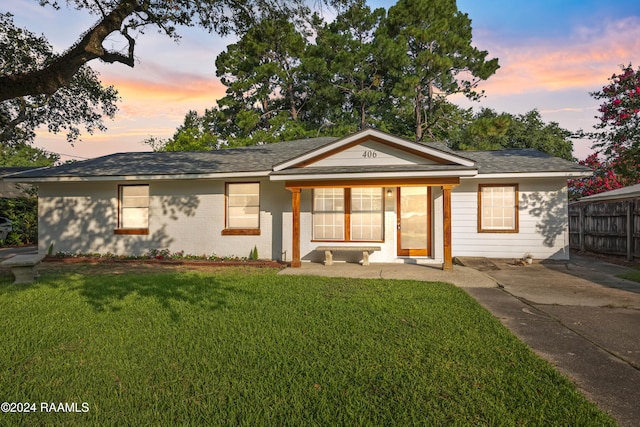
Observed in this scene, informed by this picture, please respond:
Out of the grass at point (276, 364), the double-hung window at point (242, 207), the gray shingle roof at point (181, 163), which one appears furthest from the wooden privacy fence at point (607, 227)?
the double-hung window at point (242, 207)

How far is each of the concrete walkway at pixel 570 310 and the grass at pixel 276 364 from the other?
0.31 metres

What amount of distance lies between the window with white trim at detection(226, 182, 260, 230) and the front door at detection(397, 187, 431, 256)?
182 inches

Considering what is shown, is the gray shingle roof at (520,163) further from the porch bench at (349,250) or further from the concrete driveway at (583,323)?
the porch bench at (349,250)

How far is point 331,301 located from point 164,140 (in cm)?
4236

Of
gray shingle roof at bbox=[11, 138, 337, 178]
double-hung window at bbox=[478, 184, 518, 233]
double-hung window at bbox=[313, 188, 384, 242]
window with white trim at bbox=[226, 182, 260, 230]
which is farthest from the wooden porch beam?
double-hung window at bbox=[478, 184, 518, 233]

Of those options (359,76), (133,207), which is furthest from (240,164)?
(359,76)

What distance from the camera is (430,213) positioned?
1093 cm

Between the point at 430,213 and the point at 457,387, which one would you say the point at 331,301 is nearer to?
the point at 457,387

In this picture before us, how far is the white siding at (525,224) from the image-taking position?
1101 centimetres

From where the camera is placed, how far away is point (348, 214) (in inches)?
439

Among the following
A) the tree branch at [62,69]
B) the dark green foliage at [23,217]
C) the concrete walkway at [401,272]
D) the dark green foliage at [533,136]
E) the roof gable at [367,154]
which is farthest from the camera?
the dark green foliage at [533,136]

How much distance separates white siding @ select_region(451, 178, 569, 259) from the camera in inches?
433

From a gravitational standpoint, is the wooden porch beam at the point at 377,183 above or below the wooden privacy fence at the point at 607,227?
above

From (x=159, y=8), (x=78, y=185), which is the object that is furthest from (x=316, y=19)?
(x=78, y=185)
